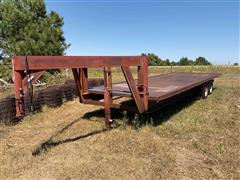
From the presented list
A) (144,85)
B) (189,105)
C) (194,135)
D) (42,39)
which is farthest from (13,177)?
(42,39)

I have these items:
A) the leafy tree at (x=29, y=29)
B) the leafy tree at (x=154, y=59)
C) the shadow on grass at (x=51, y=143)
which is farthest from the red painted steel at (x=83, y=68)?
the leafy tree at (x=154, y=59)

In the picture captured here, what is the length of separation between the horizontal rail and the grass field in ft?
4.08

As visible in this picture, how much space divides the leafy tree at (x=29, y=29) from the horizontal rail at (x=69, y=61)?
286 inches

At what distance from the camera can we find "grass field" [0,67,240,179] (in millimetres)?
2932

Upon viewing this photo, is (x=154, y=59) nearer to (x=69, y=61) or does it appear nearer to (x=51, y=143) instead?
(x=51, y=143)

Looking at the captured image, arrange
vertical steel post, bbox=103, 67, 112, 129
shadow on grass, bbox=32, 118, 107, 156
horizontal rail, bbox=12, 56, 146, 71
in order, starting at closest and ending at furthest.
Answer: horizontal rail, bbox=12, 56, 146, 71, shadow on grass, bbox=32, 118, 107, 156, vertical steel post, bbox=103, 67, 112, 129

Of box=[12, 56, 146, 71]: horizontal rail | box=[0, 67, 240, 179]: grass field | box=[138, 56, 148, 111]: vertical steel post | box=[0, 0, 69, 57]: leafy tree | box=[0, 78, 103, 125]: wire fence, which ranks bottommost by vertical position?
box=[0, 67, 240, 179]: grass field

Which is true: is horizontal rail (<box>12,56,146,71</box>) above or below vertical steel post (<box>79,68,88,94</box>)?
above

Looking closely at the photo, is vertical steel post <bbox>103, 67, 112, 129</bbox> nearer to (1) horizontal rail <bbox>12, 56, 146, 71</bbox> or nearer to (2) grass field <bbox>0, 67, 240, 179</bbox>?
(2) grass field <bbox>0, 67, 240, 179</bbox>

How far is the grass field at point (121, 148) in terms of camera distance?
293 cm

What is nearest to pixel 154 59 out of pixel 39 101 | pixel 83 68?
pixel 39 101

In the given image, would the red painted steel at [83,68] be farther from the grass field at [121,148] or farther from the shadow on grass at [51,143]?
the grass field at [121,148]

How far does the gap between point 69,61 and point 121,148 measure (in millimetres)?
1512

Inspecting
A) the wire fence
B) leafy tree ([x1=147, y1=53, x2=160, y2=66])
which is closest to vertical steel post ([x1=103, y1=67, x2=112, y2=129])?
the wire fence
